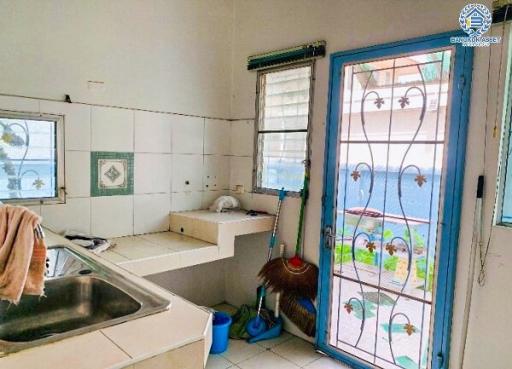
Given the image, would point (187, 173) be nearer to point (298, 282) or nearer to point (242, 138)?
point (242, 138)

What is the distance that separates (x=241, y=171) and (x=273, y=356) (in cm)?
142

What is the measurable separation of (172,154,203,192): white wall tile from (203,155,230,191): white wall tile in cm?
6

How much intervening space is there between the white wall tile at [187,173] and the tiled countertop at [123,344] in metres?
1.80

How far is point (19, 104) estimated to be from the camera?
2.08 m

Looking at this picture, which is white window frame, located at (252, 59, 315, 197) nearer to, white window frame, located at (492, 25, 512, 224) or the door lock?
the door lock

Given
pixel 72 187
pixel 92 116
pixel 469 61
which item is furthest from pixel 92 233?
pixel 469 61

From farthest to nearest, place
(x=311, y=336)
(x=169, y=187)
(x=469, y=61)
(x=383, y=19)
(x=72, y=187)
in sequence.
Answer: (x=169, y=187), (x=311, y=336), (x=72, y=187), (x=383, y=19), (x=469, y=61)

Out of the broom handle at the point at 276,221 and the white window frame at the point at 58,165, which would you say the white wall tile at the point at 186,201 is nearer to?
the broom handle at the point at 276,221

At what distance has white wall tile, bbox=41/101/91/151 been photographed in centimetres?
222

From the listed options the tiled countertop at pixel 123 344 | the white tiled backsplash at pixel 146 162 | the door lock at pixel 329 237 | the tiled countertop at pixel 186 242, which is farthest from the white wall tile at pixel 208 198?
the tiled countertop at pixel 123 344

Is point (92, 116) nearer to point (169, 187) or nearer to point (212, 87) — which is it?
point (169, 187)

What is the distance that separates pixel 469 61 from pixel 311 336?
1982 millimetres

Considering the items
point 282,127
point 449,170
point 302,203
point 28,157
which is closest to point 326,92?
point 282,127

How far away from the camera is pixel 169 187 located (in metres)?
2.82
